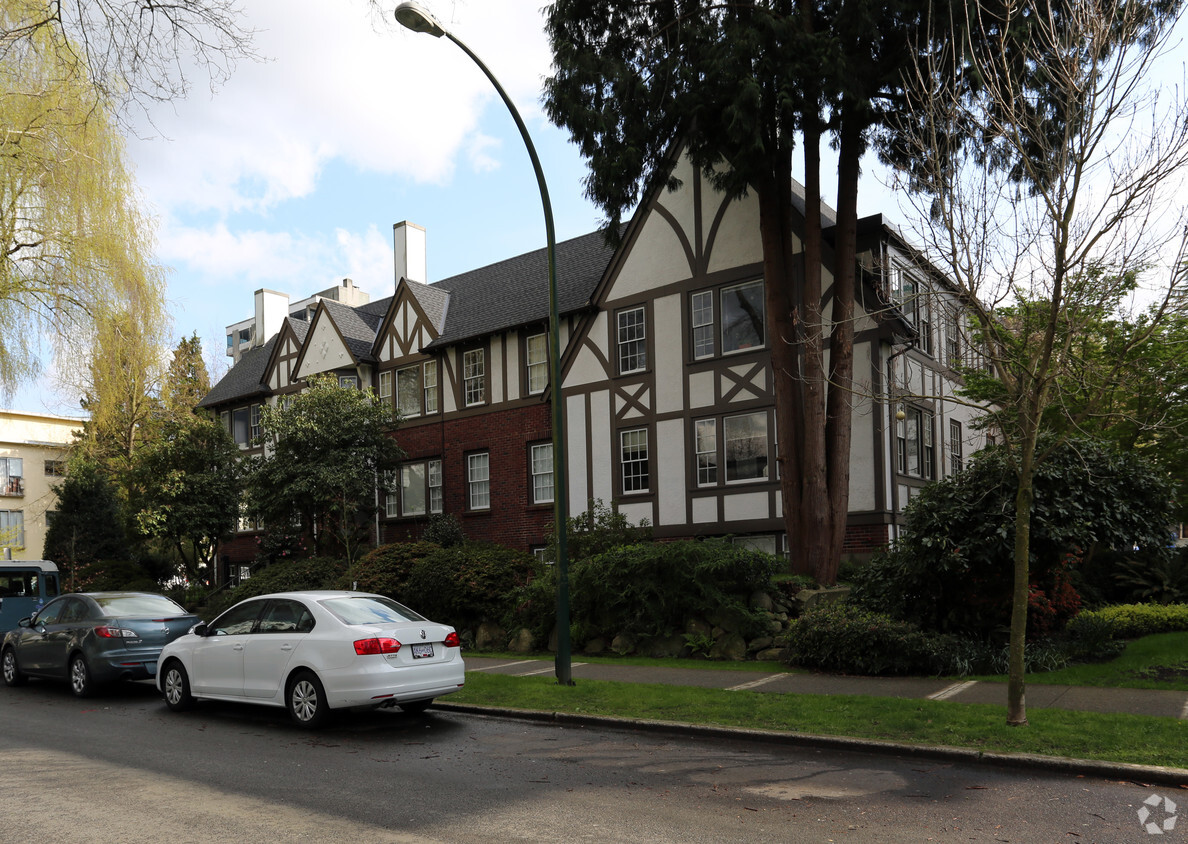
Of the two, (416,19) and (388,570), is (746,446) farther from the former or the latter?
(416,19)

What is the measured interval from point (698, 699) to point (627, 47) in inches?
531

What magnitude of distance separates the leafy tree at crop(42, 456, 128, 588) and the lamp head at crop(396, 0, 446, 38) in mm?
29097

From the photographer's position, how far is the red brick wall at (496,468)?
25656 millimetres

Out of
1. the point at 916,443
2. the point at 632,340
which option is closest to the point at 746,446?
the point at 916,443

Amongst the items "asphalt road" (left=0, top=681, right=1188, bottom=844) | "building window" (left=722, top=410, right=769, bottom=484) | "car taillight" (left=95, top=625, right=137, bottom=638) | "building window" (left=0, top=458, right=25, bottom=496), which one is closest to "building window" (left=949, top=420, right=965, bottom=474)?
"building window" (left=722, top=410, right=769, bottom=484)

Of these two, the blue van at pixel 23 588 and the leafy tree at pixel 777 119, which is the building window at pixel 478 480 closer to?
the leafy tree at pixel 777 119

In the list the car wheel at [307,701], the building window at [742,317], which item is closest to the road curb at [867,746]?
the car wheel at [307,701]

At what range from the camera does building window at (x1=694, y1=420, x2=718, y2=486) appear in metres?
21.9

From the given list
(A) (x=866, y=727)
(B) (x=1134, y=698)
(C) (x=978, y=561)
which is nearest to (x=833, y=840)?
(A) (x=866, y=727)

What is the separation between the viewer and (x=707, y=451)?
72.2 feet

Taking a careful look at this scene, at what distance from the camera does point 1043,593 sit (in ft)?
42.4

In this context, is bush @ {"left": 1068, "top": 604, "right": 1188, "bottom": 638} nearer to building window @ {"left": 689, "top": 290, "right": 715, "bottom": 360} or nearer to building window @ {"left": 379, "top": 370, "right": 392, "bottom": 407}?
building window @ {"left": 689, "top": 290, "right": 715, "bottom": 360}

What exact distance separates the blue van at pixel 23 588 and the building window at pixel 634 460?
13.3 metres

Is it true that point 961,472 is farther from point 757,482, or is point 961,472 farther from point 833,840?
point 833,840
